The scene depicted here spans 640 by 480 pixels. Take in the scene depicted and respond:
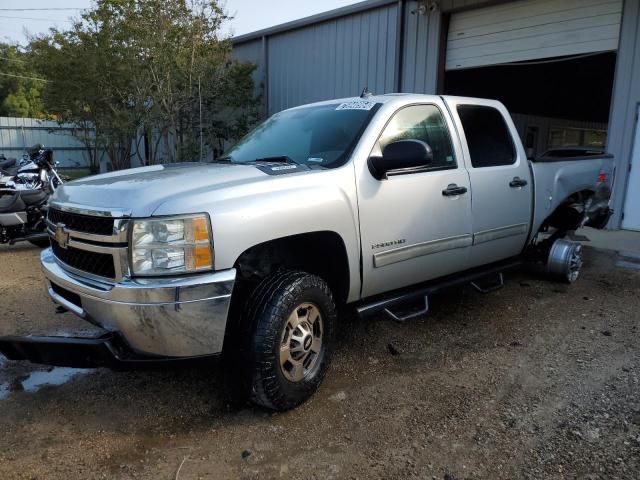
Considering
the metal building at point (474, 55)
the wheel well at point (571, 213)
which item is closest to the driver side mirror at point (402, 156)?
the metal building at point (474, 55)

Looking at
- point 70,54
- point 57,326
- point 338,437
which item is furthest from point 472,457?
point 70,54

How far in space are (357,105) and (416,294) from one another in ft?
4.95

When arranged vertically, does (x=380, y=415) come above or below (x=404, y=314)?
below

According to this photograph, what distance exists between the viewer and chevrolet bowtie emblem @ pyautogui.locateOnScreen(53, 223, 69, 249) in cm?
308

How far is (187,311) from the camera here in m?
2.60

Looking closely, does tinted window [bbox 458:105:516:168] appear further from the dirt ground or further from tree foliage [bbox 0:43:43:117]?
tree foliage [bbox 0:43:43:117]

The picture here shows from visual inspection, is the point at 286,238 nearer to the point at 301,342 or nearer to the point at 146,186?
the point at 301,342

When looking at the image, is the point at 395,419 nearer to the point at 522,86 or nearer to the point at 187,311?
the point at 187,311

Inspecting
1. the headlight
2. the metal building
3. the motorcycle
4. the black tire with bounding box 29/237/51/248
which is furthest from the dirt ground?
the black tire with bounding box 29/237/51/248

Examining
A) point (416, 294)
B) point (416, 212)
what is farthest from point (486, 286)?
point (416, 212)

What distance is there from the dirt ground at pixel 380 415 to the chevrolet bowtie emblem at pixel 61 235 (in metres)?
1.02

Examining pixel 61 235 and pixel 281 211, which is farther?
pixel 61 235

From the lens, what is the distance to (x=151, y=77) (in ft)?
45.6

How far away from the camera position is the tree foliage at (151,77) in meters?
13.4
